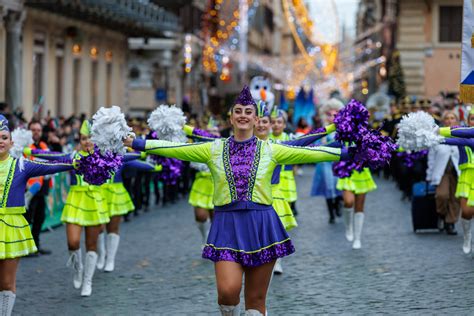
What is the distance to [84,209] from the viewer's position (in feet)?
37.0

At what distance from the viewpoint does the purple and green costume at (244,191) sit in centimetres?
753

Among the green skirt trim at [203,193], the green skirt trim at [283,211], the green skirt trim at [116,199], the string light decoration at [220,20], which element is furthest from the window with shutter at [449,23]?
the green skirt trim at [283,211]

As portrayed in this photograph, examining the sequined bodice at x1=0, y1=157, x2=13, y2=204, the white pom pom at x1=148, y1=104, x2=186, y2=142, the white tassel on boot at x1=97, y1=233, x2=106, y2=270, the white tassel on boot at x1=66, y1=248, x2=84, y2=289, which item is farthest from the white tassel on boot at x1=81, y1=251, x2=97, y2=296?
the sequined bodice at x1=0, y1=157, x2=13, y2=204

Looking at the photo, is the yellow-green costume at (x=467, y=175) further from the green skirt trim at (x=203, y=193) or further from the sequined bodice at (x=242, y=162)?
the sequined bodice at (x=242, y=162)

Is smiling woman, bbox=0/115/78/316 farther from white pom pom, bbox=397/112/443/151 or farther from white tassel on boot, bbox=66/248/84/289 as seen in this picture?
white pom pom, bbox=397/112/443/151

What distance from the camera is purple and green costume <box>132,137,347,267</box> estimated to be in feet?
24.7

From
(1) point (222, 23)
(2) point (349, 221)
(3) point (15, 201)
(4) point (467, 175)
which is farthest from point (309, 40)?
(3) point (15, 201)

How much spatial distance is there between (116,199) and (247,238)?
5.28 meters

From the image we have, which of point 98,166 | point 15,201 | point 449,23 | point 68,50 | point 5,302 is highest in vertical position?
point 449,23

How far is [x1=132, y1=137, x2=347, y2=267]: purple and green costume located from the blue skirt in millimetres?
10532

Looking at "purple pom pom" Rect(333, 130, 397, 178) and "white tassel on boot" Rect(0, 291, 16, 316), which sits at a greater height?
"purple pom pom" Rect(333, 130, 397, 178)

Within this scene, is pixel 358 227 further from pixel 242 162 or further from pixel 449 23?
pixel 449 23

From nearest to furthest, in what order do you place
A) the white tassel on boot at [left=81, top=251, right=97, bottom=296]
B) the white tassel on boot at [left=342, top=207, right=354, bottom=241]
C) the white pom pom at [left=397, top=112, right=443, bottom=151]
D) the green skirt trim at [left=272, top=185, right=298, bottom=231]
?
the white pom pom at [left=397, top=112, right=443, bottom=151]
the white tassel on boot at [left=81, top=251, right=97, bottom=296]
the green skirt trim at [left=272, top=185, right=298, bottom=231]
the white tassel on boot at [left=342, top=207, right=354, bottom=241]

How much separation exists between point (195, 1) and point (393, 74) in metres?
19.0
